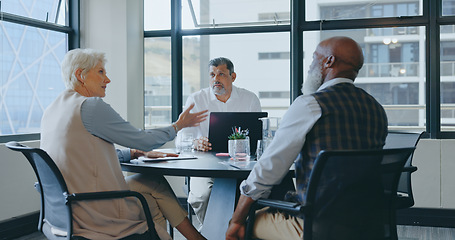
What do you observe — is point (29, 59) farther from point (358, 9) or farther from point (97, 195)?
point (358, 9)

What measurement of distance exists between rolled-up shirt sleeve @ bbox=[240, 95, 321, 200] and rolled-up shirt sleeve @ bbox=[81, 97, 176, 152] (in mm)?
617

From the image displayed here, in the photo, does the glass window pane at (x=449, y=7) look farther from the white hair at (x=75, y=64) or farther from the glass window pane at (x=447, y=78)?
the white hair at (x=75, y=64)

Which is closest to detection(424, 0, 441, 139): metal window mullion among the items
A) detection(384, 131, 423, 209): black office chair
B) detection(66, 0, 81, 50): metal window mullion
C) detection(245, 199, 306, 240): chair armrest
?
→ detection(384, 131, 423, 209): black office chair

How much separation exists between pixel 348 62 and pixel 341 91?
165 mm

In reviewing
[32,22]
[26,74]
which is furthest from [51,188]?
[32,22]

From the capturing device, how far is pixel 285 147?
5.61 ft

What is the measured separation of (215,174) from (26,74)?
258 cm

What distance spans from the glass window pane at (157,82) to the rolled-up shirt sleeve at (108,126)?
2.67 m

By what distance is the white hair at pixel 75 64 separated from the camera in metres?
2.13

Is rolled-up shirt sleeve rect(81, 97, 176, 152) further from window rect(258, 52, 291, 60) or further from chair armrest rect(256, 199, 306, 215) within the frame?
window rect(258, 52, 291, 60)

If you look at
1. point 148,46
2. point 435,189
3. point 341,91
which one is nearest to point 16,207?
point 148,46

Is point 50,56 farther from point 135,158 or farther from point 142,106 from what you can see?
point 135,158

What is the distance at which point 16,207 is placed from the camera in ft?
11.9

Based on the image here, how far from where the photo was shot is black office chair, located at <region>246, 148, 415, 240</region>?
1497mm
